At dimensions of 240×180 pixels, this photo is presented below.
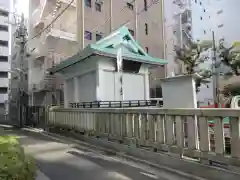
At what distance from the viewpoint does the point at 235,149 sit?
4.36 m

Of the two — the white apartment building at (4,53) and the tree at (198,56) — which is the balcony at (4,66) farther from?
the tree at (198,56)

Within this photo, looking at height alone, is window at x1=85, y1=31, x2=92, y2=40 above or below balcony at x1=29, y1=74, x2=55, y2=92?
above

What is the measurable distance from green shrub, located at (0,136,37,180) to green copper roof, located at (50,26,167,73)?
815 centimetres

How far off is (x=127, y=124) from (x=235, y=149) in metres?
3.50

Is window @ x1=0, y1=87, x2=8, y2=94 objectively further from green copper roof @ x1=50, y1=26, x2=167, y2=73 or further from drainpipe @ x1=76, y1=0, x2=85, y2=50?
green copper roof @ x1=50, y1=26, x2=167, y2=73

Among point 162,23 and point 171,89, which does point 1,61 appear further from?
point 171,89

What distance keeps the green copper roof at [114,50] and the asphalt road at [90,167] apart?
17.9 feet

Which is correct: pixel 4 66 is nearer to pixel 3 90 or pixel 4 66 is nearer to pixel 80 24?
pixel 3 90

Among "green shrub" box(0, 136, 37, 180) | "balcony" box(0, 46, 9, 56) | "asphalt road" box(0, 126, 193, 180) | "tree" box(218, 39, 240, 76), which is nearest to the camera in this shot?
"green shrub" box(0, 136, 37, 180)

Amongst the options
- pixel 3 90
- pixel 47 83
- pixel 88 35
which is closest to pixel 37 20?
pixel 88 35

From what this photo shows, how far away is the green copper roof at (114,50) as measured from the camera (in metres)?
11.8

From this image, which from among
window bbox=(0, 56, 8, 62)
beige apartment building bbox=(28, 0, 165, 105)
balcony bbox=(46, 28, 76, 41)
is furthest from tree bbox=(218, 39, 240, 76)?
window bbox=(0, 56, 8, 62)

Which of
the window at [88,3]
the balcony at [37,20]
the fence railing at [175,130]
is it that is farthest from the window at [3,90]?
the fence railing at [175,130]

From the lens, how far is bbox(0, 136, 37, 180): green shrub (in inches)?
129
